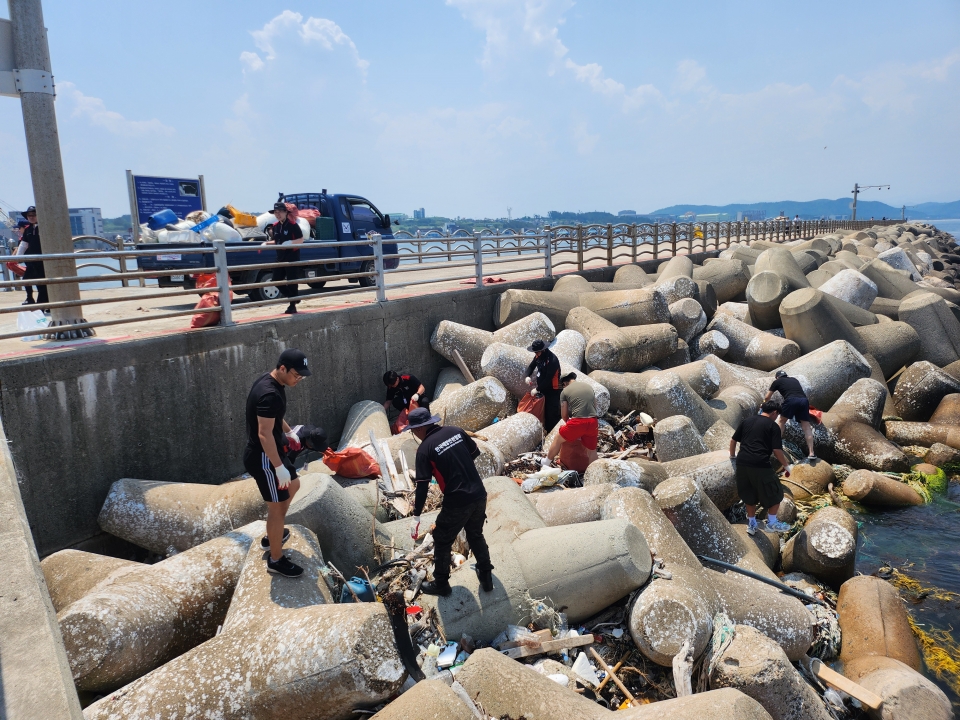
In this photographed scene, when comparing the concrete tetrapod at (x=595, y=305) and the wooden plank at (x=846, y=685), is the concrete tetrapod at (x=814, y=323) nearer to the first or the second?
the concrete tetrapod at (x=595, y=305)

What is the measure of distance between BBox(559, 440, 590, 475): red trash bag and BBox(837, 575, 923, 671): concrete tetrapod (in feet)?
9.51

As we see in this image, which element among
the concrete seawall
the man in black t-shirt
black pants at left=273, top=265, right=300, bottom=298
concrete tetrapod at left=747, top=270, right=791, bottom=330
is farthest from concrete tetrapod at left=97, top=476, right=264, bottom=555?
concrete tetrapod at left=747, top=270, right=791, bottom=330

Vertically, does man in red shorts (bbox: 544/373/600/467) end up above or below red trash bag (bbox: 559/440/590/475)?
above

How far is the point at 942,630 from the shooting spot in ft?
21.3

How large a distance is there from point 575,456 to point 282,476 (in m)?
4.04

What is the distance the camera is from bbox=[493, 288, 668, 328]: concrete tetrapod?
11883 millimetres

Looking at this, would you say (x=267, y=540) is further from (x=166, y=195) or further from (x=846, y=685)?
(x=166, y=195)

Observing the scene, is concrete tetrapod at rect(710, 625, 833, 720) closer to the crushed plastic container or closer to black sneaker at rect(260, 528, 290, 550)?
black sneaker at rect(260, 528, 290, 550)

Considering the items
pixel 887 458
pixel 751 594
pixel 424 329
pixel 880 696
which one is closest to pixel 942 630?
pixel 880 696

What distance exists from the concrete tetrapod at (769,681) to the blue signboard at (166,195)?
13.8 metres

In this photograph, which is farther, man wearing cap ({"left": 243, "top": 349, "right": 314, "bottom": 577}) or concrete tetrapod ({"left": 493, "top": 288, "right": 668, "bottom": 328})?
concrete tetrapod ({"left": 493, "top": 288, "right": 668, "bottom": 328})

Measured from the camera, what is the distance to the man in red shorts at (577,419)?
7.82 metres

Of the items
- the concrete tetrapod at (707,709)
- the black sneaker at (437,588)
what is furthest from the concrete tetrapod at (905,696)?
the black sneaker at (437,588)

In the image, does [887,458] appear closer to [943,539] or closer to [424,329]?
[943,539]
